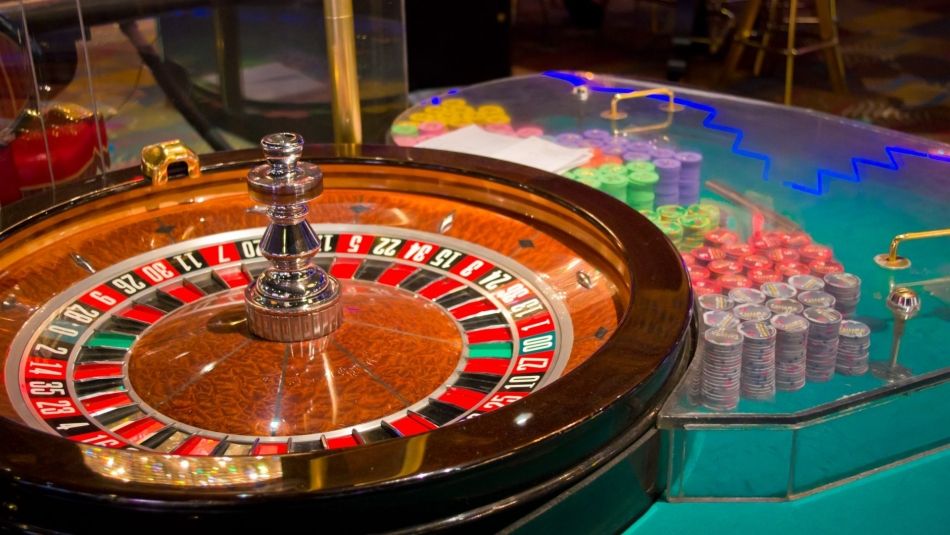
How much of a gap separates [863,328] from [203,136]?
7.60ft

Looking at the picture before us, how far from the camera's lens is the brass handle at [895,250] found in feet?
6.44

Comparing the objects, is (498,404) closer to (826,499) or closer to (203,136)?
(826,499)

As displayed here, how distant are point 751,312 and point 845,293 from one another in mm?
225

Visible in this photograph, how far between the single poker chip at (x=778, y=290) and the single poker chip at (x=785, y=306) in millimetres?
21

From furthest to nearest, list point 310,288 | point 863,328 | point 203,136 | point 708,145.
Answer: point 203,136
point 708,145
point 863,328
point 310,288

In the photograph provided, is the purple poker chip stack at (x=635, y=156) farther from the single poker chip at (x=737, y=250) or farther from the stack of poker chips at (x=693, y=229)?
the single poker chip at (x=737, y=250)

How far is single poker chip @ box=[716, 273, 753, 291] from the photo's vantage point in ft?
6.12

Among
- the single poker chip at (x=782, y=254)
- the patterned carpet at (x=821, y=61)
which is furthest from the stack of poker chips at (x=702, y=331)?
the patterned carpet at (x=821, y=61)

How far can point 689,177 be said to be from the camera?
2.42 meters

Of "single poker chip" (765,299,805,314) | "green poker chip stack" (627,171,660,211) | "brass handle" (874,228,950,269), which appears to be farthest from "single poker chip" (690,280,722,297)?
"green poker chip stack" (627,171,660,211)

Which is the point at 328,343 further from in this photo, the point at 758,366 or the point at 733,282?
the point at 733,282

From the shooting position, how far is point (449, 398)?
57.6 inches

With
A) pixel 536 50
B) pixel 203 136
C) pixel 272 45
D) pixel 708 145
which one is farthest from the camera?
pixel 536 50

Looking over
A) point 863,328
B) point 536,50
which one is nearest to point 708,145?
point 863,328
